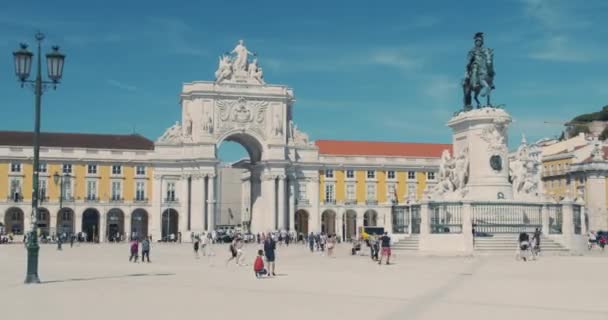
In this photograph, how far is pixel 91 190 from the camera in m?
82.2

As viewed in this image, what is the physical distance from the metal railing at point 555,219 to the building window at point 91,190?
55751 mm

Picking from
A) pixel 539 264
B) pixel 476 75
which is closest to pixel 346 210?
pixel 476 75

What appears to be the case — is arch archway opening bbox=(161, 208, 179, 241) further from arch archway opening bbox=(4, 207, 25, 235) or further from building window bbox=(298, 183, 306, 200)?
arch archway opening bbox=(4, 207, 25, 235)

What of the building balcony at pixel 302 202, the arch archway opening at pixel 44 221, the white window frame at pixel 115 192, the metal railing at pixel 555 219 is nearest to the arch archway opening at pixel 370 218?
the building balcony at pixel 302 202

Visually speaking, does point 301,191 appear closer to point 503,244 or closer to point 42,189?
point 42,189

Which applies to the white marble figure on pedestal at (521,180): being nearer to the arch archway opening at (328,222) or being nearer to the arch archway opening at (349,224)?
the arch archway opening at (349,224)

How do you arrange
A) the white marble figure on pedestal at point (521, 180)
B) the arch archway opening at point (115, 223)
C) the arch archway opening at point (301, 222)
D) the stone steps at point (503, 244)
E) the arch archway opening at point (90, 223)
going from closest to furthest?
the stone steps at point (503, 244) → the white marble figure on pedestal at point (521, 180) → the arch archway opening at point (115, 223) → the arch archway opening at point (90, 223) → the arch archway opening at point (301, 222)

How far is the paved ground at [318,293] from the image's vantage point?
1437cm

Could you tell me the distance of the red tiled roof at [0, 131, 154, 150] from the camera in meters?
84.3

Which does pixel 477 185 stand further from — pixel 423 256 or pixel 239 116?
pixel 239 116

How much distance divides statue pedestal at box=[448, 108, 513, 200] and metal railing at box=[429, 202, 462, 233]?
1339mm

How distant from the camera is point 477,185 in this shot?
117ft

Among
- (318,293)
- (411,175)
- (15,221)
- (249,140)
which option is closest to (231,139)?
(249,140)

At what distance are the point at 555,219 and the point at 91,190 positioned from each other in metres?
56.2
